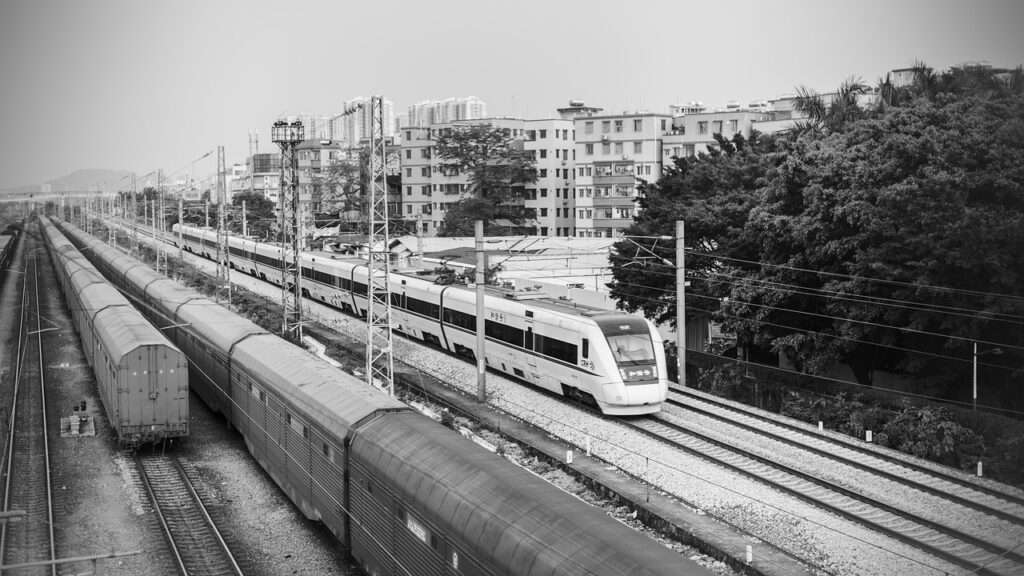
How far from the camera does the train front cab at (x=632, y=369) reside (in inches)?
936

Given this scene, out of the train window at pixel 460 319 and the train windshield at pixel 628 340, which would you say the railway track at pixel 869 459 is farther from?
the train window at pixel 460 319

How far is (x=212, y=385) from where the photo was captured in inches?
976

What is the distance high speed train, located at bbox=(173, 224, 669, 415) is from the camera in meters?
24.0

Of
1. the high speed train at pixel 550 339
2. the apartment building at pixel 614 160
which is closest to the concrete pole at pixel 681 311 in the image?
the high speed train at pixel 550 339

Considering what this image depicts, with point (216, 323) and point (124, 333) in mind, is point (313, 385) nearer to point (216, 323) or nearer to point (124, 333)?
point (124, 333)

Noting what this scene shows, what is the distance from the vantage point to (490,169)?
7925cm

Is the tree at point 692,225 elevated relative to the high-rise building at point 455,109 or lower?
lower

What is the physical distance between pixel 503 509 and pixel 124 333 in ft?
50.0

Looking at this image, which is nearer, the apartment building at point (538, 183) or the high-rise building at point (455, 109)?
the apartment building at point (538, 183)

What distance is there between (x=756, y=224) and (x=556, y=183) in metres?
51.3

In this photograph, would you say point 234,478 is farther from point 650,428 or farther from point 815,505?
point 815,505

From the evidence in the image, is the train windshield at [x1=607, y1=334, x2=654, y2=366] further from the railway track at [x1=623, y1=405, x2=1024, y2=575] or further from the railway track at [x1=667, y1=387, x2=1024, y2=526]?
the railway track at [x1=667, y1=387, x2=1024, y2=526]

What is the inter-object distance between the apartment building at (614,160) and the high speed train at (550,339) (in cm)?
3085

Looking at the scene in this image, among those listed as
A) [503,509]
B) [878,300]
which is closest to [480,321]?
[878,300]
